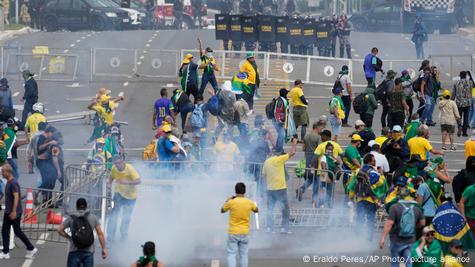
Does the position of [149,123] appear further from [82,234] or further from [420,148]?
[82,234]

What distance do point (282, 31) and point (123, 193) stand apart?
1065 inches

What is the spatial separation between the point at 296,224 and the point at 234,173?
4.07 ft

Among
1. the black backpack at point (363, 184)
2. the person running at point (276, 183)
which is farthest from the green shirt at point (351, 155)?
the black backpack at point (363, 184)

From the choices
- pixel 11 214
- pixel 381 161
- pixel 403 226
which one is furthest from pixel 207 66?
pixel 403 226

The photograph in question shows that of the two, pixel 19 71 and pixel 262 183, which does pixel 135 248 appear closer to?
pixel 262 183

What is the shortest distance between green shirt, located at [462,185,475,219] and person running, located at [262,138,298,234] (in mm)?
2895

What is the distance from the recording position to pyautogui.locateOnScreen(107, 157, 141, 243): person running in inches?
834

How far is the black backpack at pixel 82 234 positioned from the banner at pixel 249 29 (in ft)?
98.6

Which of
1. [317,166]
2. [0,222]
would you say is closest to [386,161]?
[317,166]

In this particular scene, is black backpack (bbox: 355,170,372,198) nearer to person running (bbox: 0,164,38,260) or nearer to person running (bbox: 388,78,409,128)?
person running (bbox: 0,164,38,260)

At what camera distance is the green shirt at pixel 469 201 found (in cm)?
1997

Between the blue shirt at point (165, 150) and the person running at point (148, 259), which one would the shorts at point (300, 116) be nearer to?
the blue shirt at point (165, 150)

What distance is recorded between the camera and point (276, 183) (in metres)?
21.8

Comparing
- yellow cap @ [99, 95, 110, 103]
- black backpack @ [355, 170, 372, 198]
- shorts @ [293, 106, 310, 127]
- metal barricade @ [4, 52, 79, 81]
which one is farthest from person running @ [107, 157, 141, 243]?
metal barricade @ [4, 52, 79, 81]
